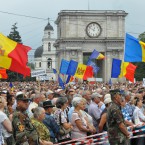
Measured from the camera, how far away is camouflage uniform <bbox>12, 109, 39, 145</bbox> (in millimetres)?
8211

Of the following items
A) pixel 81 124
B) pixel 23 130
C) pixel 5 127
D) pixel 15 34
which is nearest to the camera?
pixel 23 130

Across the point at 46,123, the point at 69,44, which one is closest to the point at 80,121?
the point at 46,123

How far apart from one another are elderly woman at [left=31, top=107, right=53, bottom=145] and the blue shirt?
0.72 meters

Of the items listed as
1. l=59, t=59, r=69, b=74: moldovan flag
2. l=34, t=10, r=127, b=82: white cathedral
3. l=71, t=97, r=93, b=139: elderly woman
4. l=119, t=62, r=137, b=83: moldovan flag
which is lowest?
l=71, t=97, r=93, b=139: elderly woman

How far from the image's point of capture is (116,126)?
31.4ft

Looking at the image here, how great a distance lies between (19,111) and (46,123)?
54.6 inches

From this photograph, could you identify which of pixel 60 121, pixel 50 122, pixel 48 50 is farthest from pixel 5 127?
pixel 48 50

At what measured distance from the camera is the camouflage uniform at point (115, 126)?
31.0 ft

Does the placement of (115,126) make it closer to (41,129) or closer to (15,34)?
(41,129)

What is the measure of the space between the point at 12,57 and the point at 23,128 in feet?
20.8

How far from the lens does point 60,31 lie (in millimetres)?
81312

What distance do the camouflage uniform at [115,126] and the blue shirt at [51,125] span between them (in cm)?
112

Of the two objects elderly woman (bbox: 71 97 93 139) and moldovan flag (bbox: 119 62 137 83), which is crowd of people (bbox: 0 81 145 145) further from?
moldovan flag (bbox: 119 62 137 83)

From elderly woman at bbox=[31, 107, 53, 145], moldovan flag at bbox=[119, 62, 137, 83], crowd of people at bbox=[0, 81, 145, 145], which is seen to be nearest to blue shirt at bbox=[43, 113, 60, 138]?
crowd of people at bbox=[0, 81, 145, 145]
